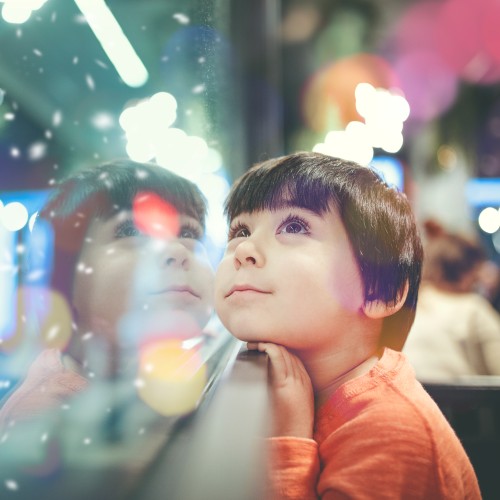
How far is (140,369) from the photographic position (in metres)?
0.63

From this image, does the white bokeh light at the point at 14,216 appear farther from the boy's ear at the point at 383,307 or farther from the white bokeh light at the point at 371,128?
the white bokeh light at the point at 371,128

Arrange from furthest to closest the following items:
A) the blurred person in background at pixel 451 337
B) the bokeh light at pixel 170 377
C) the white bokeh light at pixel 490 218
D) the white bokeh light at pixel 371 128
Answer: the blurred person in background at pixel 451 337 < the white bokeh light at pixel 490 218 < the white bokeh light at pixel 371 128 < the bokeh light at pixel 170 377

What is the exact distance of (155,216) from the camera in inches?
25.7

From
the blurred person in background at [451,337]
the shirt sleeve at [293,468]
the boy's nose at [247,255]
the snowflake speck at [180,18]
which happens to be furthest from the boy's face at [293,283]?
the blurred person in background at [451,337]

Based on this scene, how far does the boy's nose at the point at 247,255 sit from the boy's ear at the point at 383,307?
0.15 metres

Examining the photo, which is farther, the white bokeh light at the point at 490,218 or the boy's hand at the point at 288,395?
the white bokeh light at the point at 490,218

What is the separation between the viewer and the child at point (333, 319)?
55 centimetres

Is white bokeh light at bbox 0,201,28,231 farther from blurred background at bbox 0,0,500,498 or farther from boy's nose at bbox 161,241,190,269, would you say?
boy's nose at bbox 161,241,190,269

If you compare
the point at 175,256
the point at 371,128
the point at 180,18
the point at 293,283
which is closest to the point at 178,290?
the point at 175,256

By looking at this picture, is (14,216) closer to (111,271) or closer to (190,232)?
(111,271)

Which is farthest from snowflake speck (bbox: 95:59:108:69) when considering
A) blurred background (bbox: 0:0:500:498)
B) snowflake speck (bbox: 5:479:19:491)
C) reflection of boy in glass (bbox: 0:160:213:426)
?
snowflake speck (bbox: 5:479:19:491)

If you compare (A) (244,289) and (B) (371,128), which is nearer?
(A) (244,289)

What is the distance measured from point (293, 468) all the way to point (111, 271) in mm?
304

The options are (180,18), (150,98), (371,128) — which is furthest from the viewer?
(371,128)
